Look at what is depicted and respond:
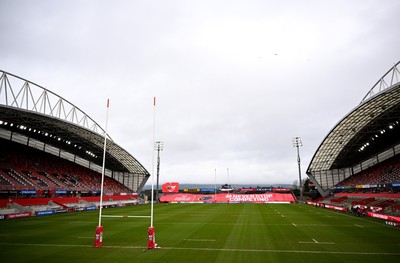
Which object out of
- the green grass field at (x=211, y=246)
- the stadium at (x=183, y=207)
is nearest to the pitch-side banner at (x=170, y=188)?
the stadium at (x=183, y=207)

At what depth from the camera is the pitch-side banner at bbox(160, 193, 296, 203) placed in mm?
80844

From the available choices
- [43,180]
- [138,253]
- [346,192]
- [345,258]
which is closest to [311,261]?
[345,258]

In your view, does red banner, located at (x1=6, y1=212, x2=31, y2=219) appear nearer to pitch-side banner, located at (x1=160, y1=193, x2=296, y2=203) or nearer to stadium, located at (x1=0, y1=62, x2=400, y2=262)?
stadium, located at (x1=0, y1=62, x2=400, y2=262)

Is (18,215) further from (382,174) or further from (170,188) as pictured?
(382,174)

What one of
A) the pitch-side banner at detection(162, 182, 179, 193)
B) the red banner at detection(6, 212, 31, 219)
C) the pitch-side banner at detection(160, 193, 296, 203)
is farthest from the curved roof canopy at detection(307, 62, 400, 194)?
the red banner at detection(6, 212, 31, 219)

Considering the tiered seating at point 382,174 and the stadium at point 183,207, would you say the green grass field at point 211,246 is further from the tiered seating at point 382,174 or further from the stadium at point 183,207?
the tiered seating at point 382,174

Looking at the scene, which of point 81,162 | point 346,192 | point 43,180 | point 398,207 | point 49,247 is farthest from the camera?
point 81,162

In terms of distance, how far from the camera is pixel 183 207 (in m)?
58.4

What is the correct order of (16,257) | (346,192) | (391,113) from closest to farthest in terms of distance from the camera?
(16,257)
(391,113)
(346,192)

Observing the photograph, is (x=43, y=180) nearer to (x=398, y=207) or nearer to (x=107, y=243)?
(x=107, y=243)

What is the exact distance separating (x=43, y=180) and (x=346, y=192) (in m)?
70.3

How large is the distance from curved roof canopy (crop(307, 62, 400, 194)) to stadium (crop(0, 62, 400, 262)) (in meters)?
0.23

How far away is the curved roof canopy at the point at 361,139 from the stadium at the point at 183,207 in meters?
0.23

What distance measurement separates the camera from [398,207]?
1359 inches
